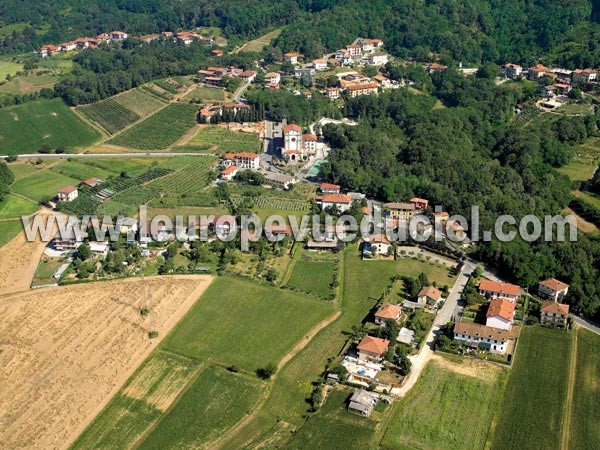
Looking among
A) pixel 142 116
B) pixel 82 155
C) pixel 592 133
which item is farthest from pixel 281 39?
pixel 592 133

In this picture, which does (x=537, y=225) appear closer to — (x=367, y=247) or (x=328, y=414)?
(x=367, y=247)

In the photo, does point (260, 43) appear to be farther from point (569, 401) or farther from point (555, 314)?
point (569, 401)

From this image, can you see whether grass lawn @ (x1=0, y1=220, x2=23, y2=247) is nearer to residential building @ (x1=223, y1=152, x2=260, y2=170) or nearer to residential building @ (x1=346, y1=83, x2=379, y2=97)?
residential building @ (x1=223, y1=152, x2=260, y2=170)

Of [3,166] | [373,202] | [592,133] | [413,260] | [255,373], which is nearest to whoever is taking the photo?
[255,373]

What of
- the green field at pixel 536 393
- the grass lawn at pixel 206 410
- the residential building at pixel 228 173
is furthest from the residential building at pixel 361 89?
the grass lawn at pixel 206 410

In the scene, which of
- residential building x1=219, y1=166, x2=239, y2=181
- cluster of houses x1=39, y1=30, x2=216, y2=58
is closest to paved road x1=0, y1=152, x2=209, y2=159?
residential building x1=219, y1=166, x2=239, y2=181

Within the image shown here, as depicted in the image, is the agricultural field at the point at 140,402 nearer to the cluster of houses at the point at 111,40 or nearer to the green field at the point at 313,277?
the green field at the point at 313,277
